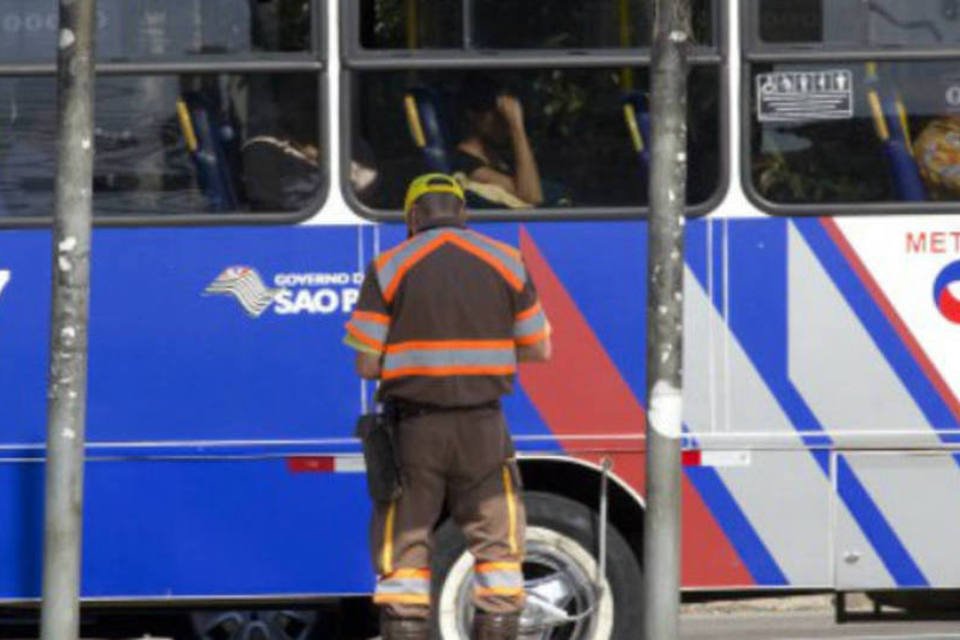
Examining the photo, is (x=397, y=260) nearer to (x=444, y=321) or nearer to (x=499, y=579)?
(x=444, y=321)

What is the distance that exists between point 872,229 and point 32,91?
9.96 feet

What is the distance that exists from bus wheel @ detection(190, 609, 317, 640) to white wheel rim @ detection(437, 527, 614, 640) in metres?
0.81

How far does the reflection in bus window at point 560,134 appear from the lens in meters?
8.92

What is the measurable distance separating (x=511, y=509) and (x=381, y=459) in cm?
46

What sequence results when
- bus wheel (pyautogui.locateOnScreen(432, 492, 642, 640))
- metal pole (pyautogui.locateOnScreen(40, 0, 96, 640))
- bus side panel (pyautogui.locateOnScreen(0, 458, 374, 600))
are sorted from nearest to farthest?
metal pole (pyautogui.locateOnScreen(40, 0, 96, 640))
bus side panel (pyautogui.locateOnScreen(0, 458, 374, 600))
bus wheel (pyautogui.locateOnScreen(432, 492, 642, 640))

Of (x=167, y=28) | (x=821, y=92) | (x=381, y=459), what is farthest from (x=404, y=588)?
(x=821, y=92)

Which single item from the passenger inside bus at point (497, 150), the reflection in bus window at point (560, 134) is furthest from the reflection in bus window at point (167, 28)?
the passenger inside bus at point (497, 150)

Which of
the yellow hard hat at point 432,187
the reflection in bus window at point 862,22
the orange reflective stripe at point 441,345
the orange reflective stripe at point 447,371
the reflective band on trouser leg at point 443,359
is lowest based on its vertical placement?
the orange reflective stripe at point 447,371

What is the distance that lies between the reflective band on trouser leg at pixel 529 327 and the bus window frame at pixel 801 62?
131 cm

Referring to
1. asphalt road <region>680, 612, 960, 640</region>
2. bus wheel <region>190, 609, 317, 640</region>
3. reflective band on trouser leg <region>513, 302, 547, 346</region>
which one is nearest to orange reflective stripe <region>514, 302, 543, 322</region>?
reflective band on trouser leg <region>513, 302, 547, 346</region>

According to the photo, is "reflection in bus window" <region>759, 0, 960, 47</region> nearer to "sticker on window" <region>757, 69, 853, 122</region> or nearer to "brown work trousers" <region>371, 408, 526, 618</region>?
"sticker on window" <region>757, 69, 853, 122</region>

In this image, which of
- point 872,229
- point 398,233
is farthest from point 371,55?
point 872,229

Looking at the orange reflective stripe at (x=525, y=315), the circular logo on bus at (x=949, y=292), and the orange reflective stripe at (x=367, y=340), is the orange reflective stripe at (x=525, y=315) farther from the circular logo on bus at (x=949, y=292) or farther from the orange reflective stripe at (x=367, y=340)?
the circular logo on bus at (x=949, y=292)

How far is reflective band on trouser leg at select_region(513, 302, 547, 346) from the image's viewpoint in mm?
7957
